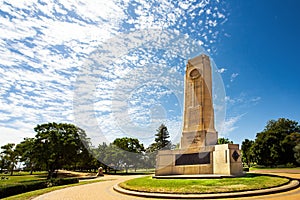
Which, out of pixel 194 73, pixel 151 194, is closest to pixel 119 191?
pixel 151 194

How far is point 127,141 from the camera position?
47188 millimetres

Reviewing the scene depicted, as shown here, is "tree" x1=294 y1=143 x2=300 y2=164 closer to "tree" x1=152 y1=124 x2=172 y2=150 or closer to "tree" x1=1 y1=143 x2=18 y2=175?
"tree" x1=152 y1=124 x2=172 y2=150

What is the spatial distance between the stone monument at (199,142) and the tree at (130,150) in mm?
27956

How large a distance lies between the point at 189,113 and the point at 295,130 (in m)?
39.2

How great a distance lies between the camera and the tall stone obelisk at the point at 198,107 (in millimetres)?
17847

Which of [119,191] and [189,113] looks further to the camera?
[189,113]

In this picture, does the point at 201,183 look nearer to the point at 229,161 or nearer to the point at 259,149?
the point at 229,161

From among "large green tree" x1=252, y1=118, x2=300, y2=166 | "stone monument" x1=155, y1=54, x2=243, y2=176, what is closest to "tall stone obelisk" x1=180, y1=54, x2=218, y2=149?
"stone monument" x1=155, y1=54, x2=243, y2=176

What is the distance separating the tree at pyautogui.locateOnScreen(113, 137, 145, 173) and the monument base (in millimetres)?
28086

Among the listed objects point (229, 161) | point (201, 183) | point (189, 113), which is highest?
point (189, 113)

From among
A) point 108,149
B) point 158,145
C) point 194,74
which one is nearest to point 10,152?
point 108,149

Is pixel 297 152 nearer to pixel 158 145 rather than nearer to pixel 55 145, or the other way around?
pixel 158 145

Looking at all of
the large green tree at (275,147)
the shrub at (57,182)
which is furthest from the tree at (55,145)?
the large green tree at (275,147)

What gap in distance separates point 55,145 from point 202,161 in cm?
2330
